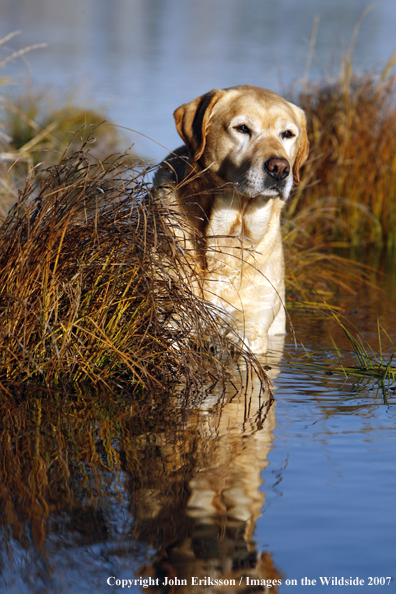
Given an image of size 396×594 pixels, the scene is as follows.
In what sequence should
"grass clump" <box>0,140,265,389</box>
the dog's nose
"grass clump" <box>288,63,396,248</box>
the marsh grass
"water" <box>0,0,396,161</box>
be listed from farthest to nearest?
"water" <box>0,0,396,161</box> < "grass clump" <box>288,63,396,248</box> < the dog's nose < the marsh grass < "grass clump" <box>0,140,265,389</box>

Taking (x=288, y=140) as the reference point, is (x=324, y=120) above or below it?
above

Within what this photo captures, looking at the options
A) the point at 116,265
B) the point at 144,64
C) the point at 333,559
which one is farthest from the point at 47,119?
the point at 144,64

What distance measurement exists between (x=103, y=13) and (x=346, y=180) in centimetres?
5378

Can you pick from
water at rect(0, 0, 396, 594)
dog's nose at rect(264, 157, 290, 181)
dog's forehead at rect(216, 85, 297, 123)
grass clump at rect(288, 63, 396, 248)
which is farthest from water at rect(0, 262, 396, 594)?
grass clump at rect(288, 63, 396, 248)

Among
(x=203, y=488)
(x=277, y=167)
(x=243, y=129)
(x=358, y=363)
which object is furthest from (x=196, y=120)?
(x=203, y=488)

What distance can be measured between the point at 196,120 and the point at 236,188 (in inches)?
22.3

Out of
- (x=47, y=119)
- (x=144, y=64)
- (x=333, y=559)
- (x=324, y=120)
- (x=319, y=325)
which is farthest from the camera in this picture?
(x=144, y=64)

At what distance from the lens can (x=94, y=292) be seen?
3543 millimetres

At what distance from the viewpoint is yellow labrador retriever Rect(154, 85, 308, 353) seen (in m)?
4.25

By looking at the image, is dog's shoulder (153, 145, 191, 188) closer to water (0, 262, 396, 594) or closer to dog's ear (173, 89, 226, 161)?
dog's ear (173, 89, 226, 161)

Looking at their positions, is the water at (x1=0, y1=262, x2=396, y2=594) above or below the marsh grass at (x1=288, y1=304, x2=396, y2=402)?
below

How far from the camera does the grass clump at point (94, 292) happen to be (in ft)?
11.1

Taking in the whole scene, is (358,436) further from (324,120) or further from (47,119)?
(47,119)

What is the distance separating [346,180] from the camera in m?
8.01
